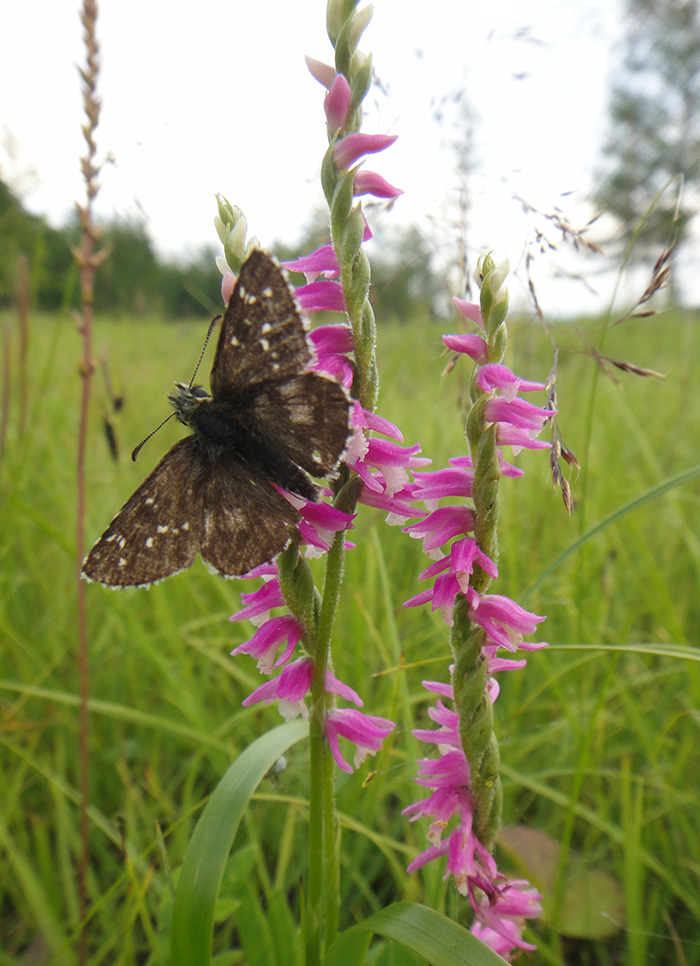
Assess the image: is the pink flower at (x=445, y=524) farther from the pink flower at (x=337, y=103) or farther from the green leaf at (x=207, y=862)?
the pink flower at (x=337, y=103)

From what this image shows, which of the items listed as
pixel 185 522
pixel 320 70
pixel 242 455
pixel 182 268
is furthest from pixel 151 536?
pixel 182 268

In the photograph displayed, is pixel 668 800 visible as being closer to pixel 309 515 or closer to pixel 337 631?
pixel 337 631

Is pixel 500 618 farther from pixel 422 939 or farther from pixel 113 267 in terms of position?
pixel 113 267

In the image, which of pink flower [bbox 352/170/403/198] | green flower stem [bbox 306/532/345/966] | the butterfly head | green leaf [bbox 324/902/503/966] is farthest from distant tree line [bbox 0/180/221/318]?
green leaf [bbox 324/902/503/966]

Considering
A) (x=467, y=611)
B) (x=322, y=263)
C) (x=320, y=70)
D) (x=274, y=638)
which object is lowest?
(x=274, y=638)

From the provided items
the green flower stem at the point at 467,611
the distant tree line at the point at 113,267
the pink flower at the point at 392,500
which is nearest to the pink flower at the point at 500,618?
the green flower stem at the point at 467,611

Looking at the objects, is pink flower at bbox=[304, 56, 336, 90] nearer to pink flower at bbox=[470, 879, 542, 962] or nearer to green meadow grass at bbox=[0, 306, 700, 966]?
green meadow grass at bbox=[0, 306, 700, 966]

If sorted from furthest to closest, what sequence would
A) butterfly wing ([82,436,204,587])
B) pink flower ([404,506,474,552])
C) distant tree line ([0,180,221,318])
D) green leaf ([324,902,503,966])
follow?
distant tree line ([0,180,221,318]), butterfly wing ([82,436,204,587]), pink flower ([404,506,474,552]), green leaf ([324,902,503,966])
